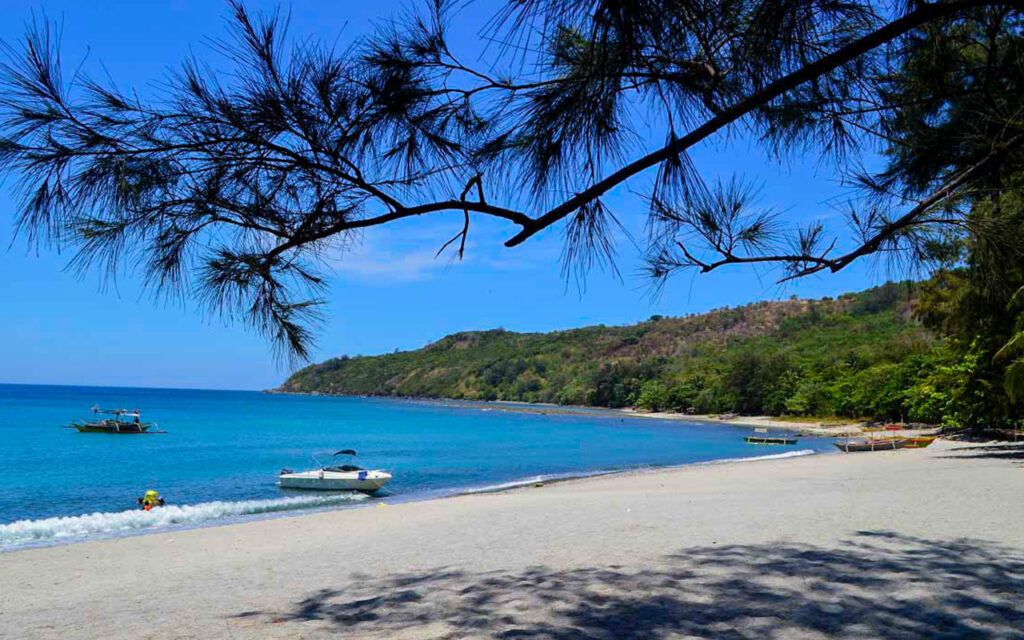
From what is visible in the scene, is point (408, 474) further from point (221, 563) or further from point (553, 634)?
point (553, 634)

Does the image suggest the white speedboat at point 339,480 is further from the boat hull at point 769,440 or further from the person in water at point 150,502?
the boat hull at point 769,440

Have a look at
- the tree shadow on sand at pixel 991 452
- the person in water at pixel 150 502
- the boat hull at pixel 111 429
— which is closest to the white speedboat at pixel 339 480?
the person in water at pixel 150 502

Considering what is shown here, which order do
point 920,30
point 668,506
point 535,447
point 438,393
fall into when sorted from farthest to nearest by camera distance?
point 438,393 < point 535,447 < point 668,506 < point 920,30

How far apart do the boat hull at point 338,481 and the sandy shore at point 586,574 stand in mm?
7815

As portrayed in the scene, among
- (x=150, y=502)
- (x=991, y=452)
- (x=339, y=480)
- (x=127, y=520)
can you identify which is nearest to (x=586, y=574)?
(x=127, y=520)

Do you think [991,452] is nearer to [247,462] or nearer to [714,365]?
[247,462]

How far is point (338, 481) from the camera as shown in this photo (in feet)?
65.8

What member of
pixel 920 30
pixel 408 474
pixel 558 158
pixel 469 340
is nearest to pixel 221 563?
pixel 558 158

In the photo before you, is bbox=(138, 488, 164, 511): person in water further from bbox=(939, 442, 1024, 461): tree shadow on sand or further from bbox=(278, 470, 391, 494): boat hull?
bbox=(939, 442, 1024, 461): tree shadow on sand


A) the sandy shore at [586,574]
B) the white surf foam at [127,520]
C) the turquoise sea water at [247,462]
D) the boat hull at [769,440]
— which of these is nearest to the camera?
the sandy shore at [586,574]

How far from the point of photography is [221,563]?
833 centimetres

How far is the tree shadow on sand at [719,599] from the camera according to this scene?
3.71 metres

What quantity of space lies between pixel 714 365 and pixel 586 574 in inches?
3067

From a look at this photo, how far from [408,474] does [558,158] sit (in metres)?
24.4
